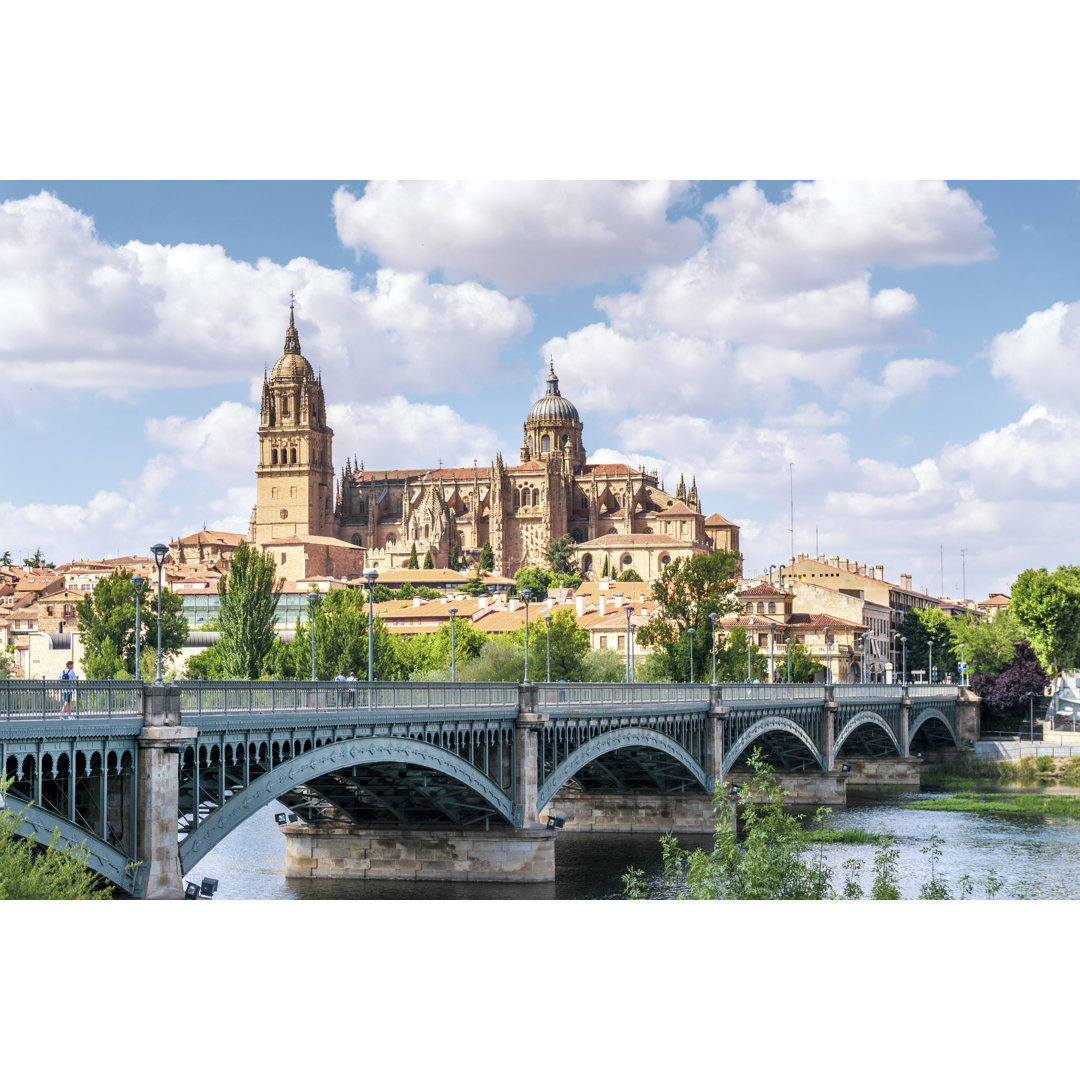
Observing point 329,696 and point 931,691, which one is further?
point 931,691

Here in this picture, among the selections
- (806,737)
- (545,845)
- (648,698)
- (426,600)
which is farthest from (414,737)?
(426,600)

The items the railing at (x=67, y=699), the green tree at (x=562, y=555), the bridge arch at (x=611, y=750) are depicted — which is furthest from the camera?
the green tree at (x=562, y=555)

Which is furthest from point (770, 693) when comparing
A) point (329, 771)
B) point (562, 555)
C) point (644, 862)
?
point (562, 555)

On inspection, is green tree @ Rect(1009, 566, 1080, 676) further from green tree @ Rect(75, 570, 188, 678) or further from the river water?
green tree @ Rect(75, 570, 188, 678)

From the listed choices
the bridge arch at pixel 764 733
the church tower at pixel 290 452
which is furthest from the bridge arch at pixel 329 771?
the church tower at pixel 290 452

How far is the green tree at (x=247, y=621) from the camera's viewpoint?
69.6 meters

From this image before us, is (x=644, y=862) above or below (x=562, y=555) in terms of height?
below

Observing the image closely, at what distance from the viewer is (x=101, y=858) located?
22.0 m

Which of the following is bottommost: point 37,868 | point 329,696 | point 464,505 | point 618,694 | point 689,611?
point 37,868

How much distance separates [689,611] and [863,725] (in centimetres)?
952

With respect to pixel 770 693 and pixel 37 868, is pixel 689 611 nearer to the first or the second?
Result: pixel 770 693

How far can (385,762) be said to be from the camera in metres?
32.2

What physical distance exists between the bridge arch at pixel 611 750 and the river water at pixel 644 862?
6.81 ft

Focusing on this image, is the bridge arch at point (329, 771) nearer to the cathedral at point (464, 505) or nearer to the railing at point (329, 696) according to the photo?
the railing at point (329, 696)
